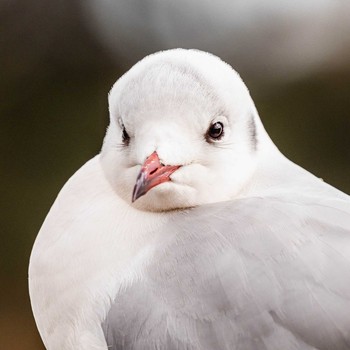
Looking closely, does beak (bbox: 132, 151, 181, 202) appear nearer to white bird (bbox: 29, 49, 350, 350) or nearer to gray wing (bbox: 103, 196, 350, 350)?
white bird (bbox: 29, 49, 350, 350)

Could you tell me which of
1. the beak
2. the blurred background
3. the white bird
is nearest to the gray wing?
the white bird

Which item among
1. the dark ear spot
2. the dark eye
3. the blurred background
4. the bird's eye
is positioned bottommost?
the blurred background

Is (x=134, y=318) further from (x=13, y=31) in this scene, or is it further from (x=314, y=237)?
(x=13, y=31)

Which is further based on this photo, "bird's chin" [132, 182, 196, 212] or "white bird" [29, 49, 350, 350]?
"bird's chin" [132, 182, 196, 212]

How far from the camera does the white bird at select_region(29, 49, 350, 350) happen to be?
1.18 meters

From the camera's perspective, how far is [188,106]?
1.30 m

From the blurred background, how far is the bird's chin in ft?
8.53

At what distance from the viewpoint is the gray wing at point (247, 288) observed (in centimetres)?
116

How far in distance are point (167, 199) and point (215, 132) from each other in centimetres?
12

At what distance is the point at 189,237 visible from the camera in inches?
51.1

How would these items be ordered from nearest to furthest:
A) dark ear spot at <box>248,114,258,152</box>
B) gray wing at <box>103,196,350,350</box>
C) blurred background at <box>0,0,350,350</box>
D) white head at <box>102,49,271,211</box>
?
gray wing at <box>103,196,350,350</box> → white head at <box>102,49,271,211</box> → dark ear spot at <box>248,114,258,152</box> → blurred background at <box>0,0,350,350</box>

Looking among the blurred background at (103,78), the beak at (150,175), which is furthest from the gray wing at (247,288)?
the blurred background at (103,78)

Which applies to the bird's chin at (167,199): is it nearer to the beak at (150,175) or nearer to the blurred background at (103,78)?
the beak at (150,175)

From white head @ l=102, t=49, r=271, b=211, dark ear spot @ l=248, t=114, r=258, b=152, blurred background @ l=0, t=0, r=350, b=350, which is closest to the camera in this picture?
white head @ l=102, t=49, r=271, b=211
